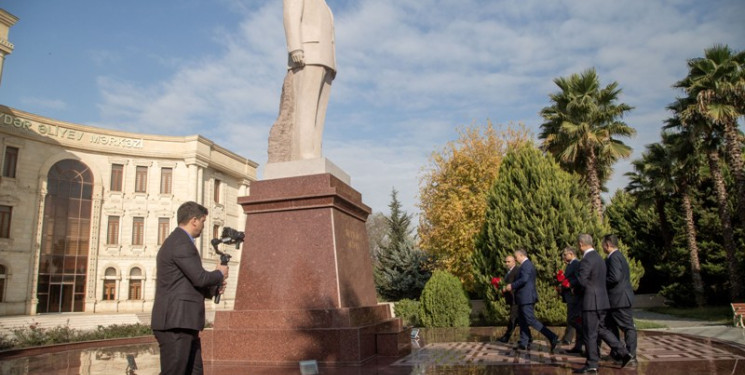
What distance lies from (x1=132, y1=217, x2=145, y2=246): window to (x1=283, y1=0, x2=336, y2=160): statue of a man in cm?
3475

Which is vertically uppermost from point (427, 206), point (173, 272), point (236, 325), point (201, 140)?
point (201, 140)

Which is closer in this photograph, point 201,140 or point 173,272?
point 173,272

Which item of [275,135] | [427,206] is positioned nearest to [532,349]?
[275,135]

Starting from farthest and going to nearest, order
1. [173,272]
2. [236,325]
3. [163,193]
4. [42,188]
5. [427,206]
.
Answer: [163,193], [42,188], [427,206], [236,325], [173,272]

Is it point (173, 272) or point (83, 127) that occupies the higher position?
point (83, 127)

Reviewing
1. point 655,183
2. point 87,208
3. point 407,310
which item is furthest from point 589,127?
point 87,208

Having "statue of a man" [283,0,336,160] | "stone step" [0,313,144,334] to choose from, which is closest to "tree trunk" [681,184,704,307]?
"statue of a man" [283,0,336,160]

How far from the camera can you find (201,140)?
132ft

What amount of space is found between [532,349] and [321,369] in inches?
138

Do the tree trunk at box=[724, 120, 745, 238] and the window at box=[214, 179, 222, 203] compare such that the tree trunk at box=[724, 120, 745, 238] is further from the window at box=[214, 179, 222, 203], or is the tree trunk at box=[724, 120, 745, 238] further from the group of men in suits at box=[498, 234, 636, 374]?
the window at box=[214, 179, 222, 203]

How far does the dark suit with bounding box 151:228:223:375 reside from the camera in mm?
3520

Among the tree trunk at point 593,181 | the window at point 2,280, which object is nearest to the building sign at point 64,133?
the window at point 2,280

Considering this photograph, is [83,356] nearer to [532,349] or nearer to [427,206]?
[532,349]

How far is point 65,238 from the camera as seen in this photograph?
35.4 metres
